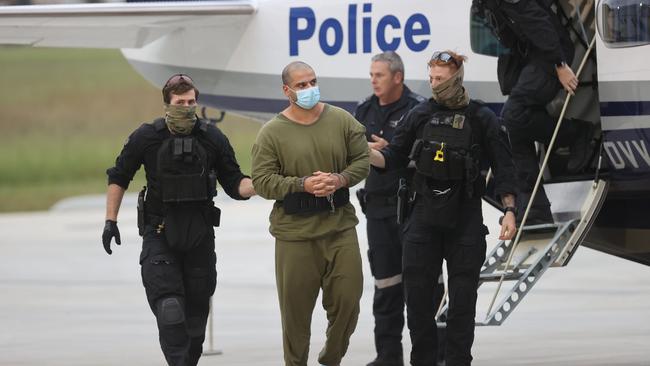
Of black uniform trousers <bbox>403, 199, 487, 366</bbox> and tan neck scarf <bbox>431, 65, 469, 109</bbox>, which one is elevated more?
tan neck scarf <bbox>431, 65, 469, 109</bbox>

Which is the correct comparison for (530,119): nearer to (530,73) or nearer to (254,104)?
(530,73)

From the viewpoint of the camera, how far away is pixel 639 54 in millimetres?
8617

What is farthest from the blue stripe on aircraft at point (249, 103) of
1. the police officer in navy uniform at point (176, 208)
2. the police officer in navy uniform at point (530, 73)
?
the police officer in navy uniform at point (176, 208)

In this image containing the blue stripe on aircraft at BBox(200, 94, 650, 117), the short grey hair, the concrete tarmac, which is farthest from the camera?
the blue stripe on aircraft at BBox(200, 94, 650, 117)

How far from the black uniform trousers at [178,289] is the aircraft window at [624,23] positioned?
264 centimetres

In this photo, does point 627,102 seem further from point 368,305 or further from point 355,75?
point 368,305

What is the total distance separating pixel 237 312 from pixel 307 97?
5528mm

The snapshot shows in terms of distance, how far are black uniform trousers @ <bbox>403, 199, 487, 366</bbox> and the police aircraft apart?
643 millimetres

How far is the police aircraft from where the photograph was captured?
8734 mm

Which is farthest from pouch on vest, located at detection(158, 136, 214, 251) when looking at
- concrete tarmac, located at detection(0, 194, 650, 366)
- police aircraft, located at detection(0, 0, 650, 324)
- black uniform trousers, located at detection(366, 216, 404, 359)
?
concrete tarmac, located at detection(0, 194, 650, 366)

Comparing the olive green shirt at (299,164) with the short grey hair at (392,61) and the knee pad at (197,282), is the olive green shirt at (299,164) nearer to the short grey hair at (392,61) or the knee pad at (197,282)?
the knee pad at (197,282)

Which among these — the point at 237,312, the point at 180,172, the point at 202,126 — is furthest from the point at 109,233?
the point at 237,312

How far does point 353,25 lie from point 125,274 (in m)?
5.81

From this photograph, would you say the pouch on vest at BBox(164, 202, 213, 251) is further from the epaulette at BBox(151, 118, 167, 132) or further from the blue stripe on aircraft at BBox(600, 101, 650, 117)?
the blue stripe on aircraft at BBox(600, 101, 650, 117)
